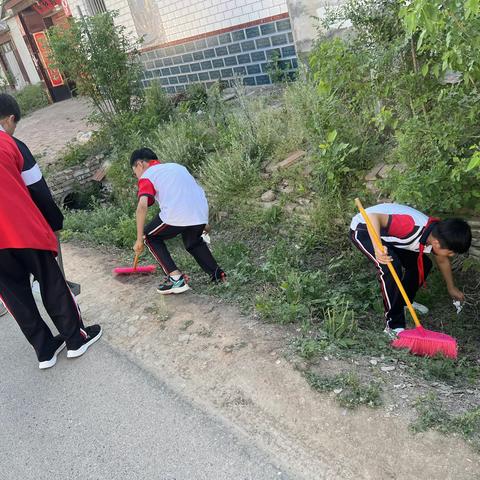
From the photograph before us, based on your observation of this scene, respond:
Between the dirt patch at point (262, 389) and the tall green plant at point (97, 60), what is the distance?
480 cm

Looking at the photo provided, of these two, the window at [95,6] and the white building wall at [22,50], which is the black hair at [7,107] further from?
the white building wall at [22,50]

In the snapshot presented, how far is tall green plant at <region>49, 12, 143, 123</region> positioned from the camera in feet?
25.0

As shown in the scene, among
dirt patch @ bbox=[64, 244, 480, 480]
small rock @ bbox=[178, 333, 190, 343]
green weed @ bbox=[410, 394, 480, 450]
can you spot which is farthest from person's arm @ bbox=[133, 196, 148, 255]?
green weed @ bbox=[410, 394, 480, 450]

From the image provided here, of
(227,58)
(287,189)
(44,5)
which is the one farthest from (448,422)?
(44,5)

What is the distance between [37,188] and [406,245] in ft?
8.72

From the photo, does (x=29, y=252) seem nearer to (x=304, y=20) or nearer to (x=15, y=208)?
(x=15, y=208)

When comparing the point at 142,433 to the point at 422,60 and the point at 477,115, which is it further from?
the point at 422,60

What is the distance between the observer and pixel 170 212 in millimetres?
3893

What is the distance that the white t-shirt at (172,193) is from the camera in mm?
3869

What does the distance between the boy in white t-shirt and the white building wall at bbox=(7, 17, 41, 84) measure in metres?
17.6

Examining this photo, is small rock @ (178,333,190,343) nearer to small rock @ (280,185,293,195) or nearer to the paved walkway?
small rock @ (280,185,293,195)

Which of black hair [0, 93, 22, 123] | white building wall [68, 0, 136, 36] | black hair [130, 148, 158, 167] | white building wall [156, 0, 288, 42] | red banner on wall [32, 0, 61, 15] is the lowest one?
black hair [130, 148, 158, 167]

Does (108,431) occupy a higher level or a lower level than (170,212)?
lower

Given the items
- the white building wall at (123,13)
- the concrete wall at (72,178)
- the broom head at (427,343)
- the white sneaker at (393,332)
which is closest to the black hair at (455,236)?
the broom head at (427,343)
